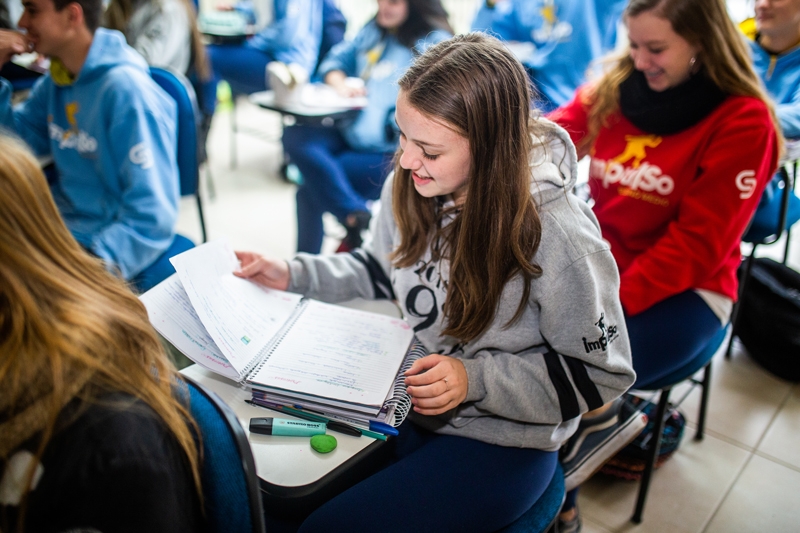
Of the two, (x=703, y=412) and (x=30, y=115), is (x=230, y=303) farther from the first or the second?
(x=703, y=412)

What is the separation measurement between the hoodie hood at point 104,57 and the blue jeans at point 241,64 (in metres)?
1.78

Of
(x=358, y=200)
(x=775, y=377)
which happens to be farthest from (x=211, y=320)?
(x=775, y=377)

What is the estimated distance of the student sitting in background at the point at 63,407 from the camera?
0.55 metres

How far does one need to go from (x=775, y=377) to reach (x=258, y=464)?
1.93 meters

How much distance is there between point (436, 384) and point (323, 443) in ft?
0.62

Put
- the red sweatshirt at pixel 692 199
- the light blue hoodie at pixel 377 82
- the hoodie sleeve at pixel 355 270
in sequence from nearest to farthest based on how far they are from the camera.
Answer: the hoodie sleeve at pixel 355 270 → the red sweatshirt at pixel 692 199 → the light blue hoodie at pixel 377 82

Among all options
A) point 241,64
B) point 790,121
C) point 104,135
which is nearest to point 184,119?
point 104,135

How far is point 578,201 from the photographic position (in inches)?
38.2

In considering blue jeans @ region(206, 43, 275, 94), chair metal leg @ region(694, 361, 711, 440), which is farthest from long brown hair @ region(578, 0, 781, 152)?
blue jeans @ region(206, 43, 275, 94)

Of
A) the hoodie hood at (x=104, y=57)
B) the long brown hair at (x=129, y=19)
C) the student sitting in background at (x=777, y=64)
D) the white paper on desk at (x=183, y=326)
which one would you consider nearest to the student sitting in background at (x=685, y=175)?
the student sitting in background at (x=777, y=64)

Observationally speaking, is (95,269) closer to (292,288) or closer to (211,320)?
(211,320)

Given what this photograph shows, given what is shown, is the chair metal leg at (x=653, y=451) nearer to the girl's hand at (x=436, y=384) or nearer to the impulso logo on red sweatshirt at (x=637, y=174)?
the impulso logo on red sweatshirt at (x=637, y=174)

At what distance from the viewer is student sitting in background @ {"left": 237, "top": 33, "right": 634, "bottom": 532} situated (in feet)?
2.83

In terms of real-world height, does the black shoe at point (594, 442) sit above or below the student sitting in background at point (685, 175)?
below
